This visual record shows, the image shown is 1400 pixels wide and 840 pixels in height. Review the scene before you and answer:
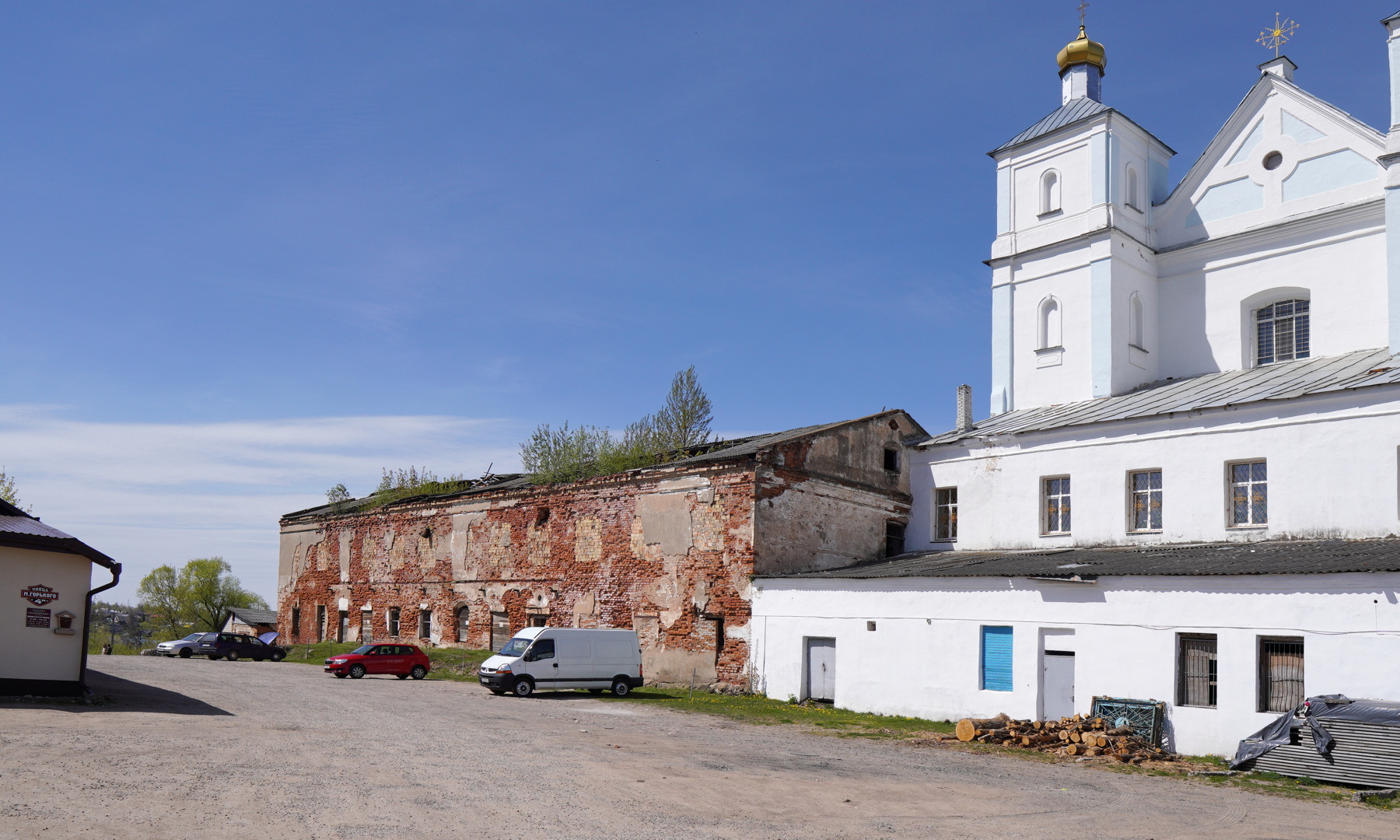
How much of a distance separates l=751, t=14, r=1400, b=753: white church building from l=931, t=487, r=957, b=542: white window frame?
63mm

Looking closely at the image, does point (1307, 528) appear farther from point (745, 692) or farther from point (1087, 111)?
point (1087, 111)

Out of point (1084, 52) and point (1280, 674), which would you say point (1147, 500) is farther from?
point (1084, 52)

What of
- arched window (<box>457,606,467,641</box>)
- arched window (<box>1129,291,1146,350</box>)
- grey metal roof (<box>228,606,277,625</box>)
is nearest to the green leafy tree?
grey metal roof (<box>228,606,277,625</box>)

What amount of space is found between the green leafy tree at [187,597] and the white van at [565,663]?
53653mm

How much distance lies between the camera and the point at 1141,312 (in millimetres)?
31453

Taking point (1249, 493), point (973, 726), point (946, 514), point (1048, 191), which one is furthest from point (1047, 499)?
point (1048, 191)

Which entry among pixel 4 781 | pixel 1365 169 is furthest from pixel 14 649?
pixel 1365 169

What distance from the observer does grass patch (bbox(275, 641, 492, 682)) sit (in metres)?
32.4

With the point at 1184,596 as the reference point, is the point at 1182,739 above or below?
below

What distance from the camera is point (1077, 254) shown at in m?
31.5

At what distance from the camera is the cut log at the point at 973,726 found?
746 inches

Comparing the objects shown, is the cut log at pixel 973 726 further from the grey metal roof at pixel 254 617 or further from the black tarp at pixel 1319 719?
the grey metal roof at pixel 254 617

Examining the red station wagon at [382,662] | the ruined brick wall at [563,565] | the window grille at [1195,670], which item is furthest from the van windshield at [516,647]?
the window grille at [1195,670]

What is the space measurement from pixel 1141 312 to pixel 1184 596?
48.9ft
